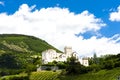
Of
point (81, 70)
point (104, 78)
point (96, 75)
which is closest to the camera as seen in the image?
point (104, 78)

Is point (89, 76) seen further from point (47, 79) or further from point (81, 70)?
point (47, 79)

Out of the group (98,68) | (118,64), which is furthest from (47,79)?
(118,64)

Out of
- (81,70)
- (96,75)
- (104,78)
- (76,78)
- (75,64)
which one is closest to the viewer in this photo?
(104,78)

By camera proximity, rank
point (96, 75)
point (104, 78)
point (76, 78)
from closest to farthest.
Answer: point (104, 78), point (96, 75), point (76, 78)

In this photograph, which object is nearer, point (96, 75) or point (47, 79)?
point (96, 75)

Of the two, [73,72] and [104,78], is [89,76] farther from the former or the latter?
[73,72]

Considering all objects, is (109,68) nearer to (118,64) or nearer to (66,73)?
(118,64)

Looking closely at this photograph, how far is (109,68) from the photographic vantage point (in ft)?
419

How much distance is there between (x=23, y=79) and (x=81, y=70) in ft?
108

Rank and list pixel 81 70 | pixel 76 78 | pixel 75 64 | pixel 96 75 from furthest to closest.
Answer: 1. pixel 75 64
2. pixel 81 70
3. pixel 76 78
4. pixel 96 75

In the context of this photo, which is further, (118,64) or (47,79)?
(47,79)

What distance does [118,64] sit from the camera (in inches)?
5022

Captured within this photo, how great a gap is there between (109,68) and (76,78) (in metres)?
15.1

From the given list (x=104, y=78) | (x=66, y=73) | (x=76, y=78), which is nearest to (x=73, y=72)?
(x=66, y=73)
